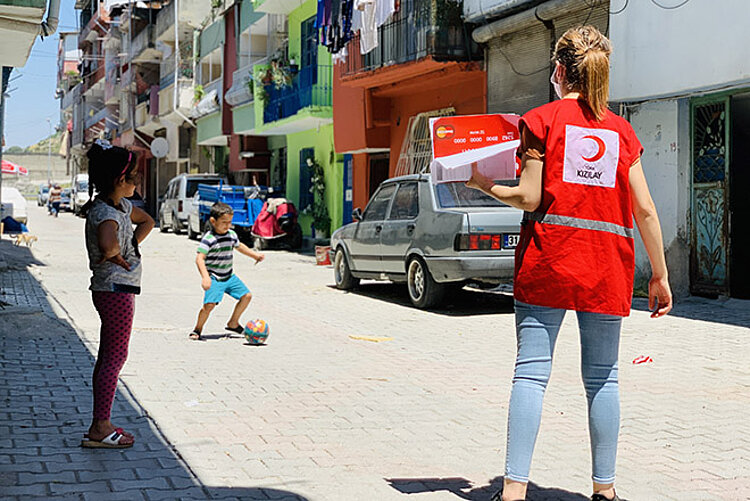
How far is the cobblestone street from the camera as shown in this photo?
15.5 feet

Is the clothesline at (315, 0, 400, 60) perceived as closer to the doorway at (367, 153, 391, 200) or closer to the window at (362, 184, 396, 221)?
the doorway at (367, 153, 391, 200)

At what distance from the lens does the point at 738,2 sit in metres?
11.5

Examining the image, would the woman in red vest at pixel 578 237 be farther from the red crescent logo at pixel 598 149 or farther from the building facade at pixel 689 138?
the building facade at pixel 689 138

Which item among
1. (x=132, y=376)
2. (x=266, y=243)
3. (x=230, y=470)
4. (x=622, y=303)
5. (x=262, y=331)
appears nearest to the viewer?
(x=622, y=303)

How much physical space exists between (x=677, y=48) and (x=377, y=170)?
12468mm

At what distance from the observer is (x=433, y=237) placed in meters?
11.8

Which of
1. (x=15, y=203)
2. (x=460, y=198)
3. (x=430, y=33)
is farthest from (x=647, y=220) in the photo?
(x=15, y=203)

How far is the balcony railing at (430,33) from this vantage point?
17938 millimetres

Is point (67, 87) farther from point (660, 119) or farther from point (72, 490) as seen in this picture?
point (72, 490)

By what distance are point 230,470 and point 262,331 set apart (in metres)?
4.47

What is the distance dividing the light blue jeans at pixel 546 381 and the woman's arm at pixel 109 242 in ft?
7.21

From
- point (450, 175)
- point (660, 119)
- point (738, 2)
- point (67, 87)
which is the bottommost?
point (450, 175)

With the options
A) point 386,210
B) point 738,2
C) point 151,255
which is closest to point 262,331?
point 386,210

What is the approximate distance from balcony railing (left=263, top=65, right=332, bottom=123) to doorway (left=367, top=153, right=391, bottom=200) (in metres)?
2.19
